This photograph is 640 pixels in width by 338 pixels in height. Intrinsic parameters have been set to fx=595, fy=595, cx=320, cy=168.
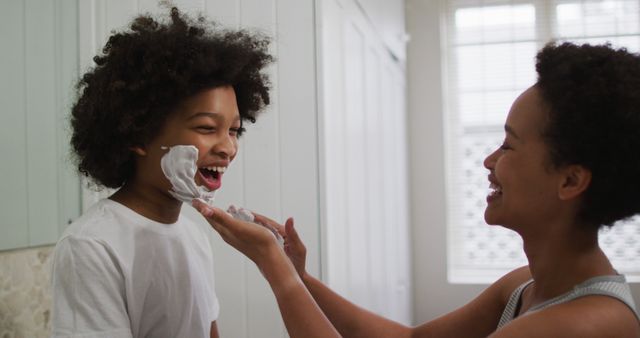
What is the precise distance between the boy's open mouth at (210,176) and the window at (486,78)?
10.2 feet

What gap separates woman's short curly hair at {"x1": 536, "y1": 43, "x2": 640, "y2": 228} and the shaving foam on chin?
0.59 meters

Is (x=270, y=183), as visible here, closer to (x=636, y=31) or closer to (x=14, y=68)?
(x=14, y=68)

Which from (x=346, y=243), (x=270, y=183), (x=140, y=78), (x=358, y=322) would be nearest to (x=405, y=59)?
(x=346, y=243)

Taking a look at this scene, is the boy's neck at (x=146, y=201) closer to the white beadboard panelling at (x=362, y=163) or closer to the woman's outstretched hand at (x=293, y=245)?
the woman's outstretched hand at (x=293, y=245)

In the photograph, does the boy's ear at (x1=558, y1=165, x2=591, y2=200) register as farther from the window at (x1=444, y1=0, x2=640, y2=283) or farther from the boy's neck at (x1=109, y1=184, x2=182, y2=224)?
the window at (x1=444, y1=0, x2=640, y2=283)

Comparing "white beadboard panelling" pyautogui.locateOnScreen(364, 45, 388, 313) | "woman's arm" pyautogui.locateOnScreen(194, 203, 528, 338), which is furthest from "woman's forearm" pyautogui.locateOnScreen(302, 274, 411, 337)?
"white beadboard panelling" pyautogui.locateOnScreen(364, 45, 388, 313)

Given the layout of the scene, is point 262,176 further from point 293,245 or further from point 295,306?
point 295,306

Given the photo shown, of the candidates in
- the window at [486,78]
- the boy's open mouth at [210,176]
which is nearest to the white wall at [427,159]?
the window at [486,78]

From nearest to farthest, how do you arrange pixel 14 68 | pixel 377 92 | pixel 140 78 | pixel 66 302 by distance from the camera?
pixel 66 302
pixel 140 78
pixel 14 68
pixel 377 92

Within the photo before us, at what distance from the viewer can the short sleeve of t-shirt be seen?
0.90 meters

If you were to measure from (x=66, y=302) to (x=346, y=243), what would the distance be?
3.70ft

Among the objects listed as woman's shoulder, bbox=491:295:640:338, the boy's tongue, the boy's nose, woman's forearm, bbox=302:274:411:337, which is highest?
the boy's nose

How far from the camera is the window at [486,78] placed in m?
3.86

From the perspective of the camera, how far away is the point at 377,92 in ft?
8.95
